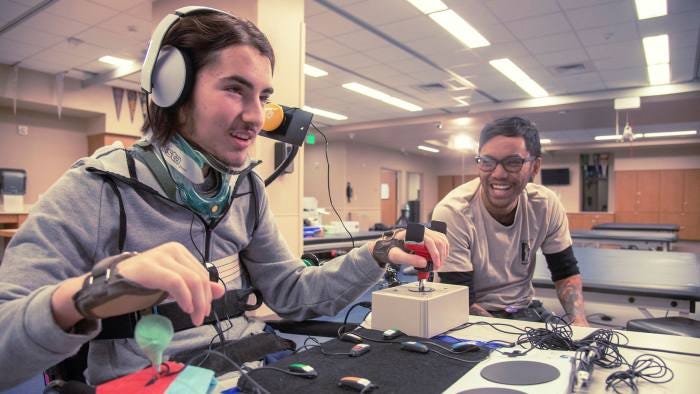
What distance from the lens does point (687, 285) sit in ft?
7.30

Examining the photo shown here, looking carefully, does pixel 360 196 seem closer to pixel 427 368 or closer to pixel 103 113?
pixel 103 113

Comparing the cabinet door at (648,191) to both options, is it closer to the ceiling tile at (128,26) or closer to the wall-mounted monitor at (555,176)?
the wall-mounted monitor at (555,176)

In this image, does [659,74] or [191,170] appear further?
[659,74]

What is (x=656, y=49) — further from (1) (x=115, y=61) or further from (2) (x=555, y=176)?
(2) (x=555, y=176)

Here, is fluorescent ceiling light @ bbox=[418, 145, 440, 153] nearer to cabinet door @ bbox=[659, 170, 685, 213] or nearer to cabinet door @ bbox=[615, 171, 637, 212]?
cabinet door @ bbox=[615, 171, 637, 212]

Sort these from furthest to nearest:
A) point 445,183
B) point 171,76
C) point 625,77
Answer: point 445,183
point 625,77
point 171,76

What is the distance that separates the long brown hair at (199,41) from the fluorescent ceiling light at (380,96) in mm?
6046

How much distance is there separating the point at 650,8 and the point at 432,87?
3231 mm

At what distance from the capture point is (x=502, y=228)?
1.75 m

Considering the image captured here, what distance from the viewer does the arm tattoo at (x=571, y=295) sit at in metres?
1.80

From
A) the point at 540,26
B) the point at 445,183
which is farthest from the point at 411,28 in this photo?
the point at 445,183

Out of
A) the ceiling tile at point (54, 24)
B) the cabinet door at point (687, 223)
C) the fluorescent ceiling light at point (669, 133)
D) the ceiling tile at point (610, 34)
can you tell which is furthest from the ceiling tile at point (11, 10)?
the cabinet door at point (687, 223)

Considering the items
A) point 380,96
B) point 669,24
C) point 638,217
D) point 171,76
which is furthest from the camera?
point 638,217

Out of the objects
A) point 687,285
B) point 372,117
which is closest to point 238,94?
point 687,285
